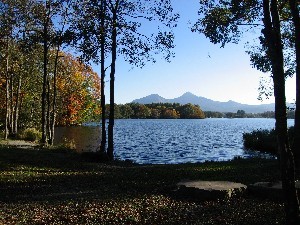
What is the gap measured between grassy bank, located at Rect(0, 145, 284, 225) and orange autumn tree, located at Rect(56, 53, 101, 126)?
4249 cm

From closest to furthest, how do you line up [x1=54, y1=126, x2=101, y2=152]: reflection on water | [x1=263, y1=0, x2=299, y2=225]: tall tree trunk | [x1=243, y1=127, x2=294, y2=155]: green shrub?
[x1=263, y1=0, x2=299, y2=225]: tall tree trunk, [x1=243, y1=127, x2=294, y2=155]: green shrub, [x1=54, y1=126, x2=101, y2=152]: reflection on water

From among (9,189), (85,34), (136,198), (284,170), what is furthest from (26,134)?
(284,170)

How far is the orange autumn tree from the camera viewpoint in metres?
59.2

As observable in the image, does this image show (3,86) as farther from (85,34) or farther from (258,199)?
(258,199)

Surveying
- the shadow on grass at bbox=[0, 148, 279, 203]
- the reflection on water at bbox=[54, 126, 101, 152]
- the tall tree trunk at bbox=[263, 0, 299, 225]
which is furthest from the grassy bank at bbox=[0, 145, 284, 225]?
the reflection on water at bbox=[54, 126, 101, 152]

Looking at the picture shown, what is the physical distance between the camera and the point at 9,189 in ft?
41.5

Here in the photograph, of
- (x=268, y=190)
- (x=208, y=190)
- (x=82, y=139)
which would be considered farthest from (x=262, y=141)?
(x=208, y=190)

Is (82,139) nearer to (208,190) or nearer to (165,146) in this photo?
(165,146)

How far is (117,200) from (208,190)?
9.93 ft

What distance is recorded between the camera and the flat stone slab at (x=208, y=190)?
11.3 m

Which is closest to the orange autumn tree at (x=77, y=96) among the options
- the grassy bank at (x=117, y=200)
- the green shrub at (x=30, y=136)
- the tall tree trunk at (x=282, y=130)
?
the green shrub at (x=30, y=136)

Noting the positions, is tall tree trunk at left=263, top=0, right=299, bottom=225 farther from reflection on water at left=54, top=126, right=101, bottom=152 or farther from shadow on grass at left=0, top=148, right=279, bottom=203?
reflection on water at left=54, top=126, right=101, bottom=152

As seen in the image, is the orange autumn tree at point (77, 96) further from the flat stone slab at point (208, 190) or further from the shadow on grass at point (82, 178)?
the flat stone slab at point (208, 190)

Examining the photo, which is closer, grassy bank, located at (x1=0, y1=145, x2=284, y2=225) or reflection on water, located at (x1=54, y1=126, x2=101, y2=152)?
grassy bank, located at (x1=0, y1=145, x2=284, y2=225)
